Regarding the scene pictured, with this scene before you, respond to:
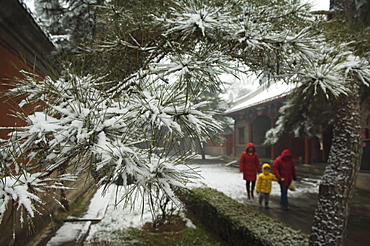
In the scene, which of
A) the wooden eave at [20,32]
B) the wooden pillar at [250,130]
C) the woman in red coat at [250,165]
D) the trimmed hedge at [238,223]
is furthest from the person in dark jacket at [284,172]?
the wooden pillar at [250,130]

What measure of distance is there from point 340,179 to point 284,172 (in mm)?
3306

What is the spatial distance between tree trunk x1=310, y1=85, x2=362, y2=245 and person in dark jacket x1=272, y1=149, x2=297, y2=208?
3105 mm

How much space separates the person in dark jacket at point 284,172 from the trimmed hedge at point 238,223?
1.61 m

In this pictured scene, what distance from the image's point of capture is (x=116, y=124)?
0.94 meters

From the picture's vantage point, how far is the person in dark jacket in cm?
586

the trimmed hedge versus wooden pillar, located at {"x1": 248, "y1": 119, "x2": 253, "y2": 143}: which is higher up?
wooden pillar, located at {"x1": 248, "y1": 119, "x2": 253, "y2": 143}

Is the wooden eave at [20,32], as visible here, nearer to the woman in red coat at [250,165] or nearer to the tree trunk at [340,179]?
the tree trunk at [340,179]

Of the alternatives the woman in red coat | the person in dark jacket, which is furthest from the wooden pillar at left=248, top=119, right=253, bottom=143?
the person in dark jacket

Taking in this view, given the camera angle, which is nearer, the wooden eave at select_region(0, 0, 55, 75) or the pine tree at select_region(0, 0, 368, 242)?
the pine tree at select_region(0, 0, 368, 242)

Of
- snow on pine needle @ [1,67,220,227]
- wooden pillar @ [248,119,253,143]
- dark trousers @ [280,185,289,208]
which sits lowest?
dark trousers @ [280,185,289,208]

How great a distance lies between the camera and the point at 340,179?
2711mm

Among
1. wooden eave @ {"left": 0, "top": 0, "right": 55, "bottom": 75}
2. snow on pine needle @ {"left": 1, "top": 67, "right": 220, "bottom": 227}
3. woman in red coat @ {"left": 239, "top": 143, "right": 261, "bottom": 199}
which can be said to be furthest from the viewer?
woman in red coat @ {"left": 239, "top": 143, "right": 261, "bottom": 199}

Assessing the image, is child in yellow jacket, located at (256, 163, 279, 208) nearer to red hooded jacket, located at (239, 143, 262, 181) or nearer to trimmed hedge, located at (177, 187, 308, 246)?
red hooded jacket, located at (239, 143, 262, 181)

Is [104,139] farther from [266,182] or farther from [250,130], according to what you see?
[250,130]
